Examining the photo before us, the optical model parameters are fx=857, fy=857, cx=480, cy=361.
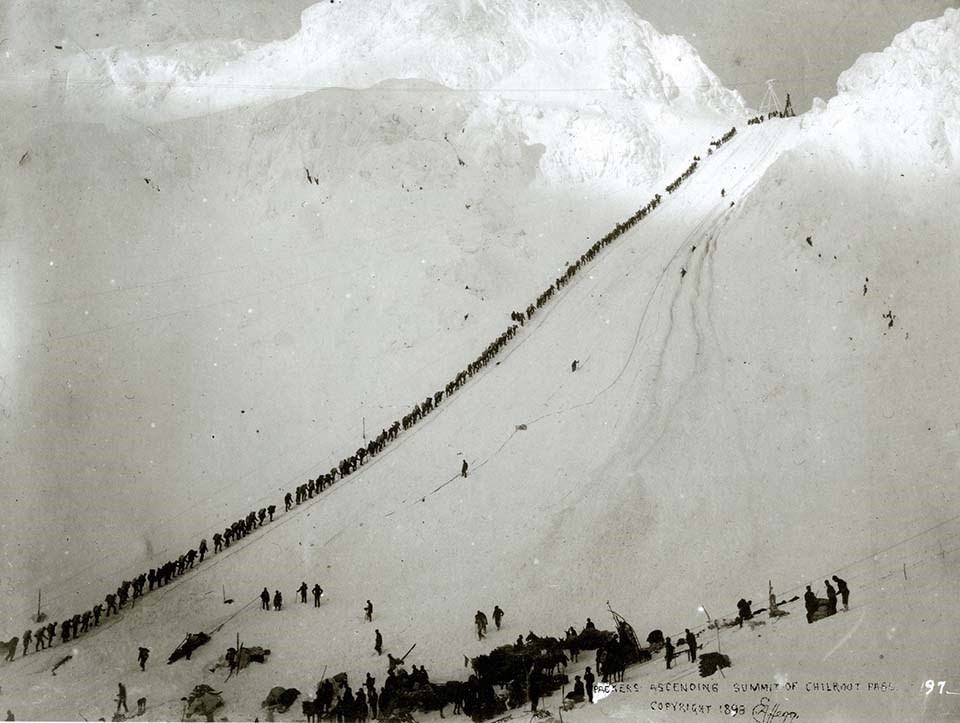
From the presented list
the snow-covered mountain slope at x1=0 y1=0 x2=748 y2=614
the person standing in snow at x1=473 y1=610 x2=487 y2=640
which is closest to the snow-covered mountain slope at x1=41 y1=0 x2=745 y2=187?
the snow-covered mountain slope at x1=0 y1=0 x2=748 y2=614

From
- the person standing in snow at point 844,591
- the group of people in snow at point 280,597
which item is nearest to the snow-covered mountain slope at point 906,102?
the person standing in snow at point 844,591

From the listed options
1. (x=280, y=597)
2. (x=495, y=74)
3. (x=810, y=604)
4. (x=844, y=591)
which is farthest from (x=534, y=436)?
(x=495, y=74)

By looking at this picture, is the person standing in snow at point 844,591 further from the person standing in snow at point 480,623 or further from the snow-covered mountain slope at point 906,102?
the snow-covered mountain slope at point 906,102

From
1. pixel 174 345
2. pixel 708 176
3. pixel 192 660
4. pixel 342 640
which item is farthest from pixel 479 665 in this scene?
pixel 708 176

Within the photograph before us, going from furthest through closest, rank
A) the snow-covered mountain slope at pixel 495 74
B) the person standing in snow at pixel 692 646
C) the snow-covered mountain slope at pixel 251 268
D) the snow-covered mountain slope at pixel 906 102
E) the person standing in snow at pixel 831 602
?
the snow-covered mountain slope at pixel 495 74
the snow-covered mountain slope at pixel 906 102
the snow-covered mountain slope at pixel 251 268
the person standing in snow at pixel 831 602
the person standing in snow at pixel 692 646

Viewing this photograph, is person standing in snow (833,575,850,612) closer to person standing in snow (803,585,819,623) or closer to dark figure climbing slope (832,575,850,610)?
dark figure climbing slope (832,575,850,610)

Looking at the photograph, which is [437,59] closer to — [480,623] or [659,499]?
[659,499]
